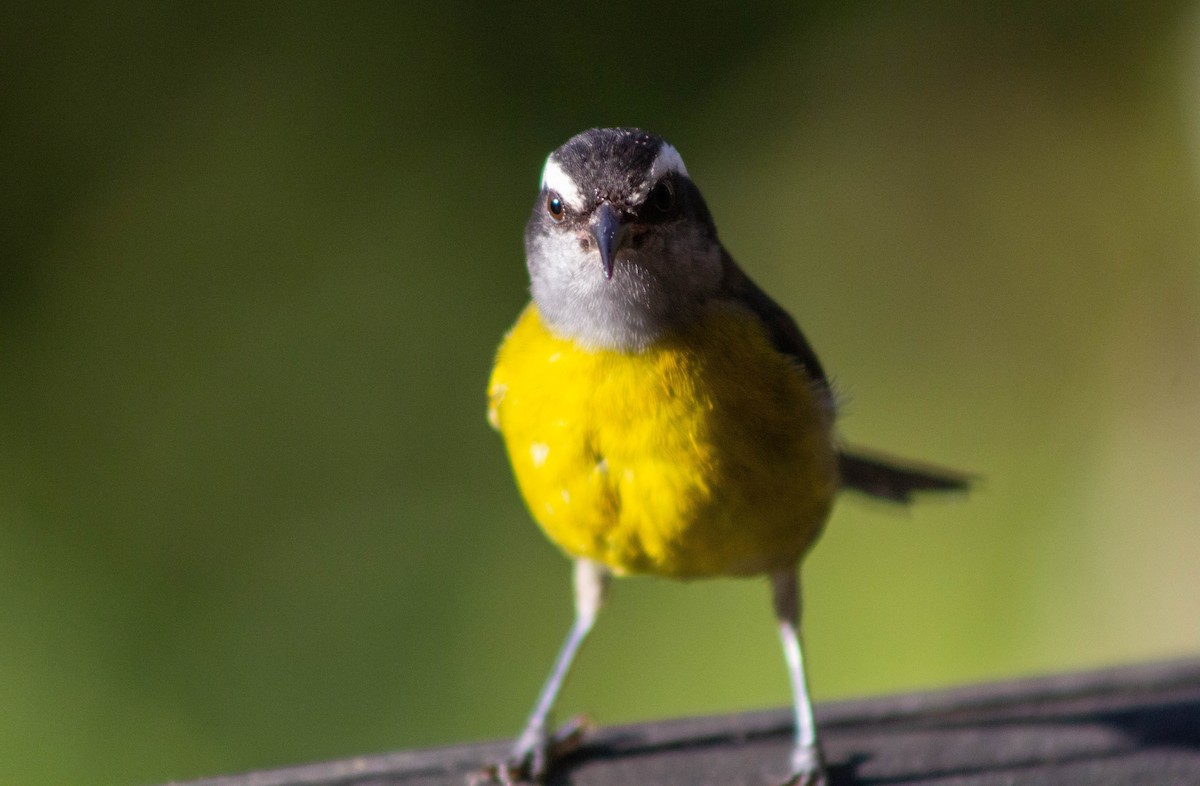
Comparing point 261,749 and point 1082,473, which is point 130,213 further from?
point 1082,473

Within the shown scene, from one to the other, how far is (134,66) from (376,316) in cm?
151

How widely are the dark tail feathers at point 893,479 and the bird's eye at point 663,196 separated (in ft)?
4.51

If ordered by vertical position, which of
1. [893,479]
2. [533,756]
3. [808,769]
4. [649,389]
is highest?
[649,389]

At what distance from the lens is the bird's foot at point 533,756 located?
12.0ft

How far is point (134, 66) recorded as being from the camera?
621 cm

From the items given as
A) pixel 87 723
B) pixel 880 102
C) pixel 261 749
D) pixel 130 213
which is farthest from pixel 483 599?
pixel 880 102

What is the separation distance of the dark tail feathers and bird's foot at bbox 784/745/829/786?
997mm

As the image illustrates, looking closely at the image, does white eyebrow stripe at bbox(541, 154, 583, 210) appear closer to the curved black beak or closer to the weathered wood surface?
the curved black beak

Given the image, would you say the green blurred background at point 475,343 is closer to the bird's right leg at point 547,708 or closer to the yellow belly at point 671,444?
the bird's right leg at point 547,708

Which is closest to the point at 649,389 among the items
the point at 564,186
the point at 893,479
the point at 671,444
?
the point at 671,444

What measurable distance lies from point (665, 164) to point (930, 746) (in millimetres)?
1605

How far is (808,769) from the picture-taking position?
359cm

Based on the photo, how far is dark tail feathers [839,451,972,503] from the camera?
4410 mm

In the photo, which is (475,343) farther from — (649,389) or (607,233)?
(607,233)
